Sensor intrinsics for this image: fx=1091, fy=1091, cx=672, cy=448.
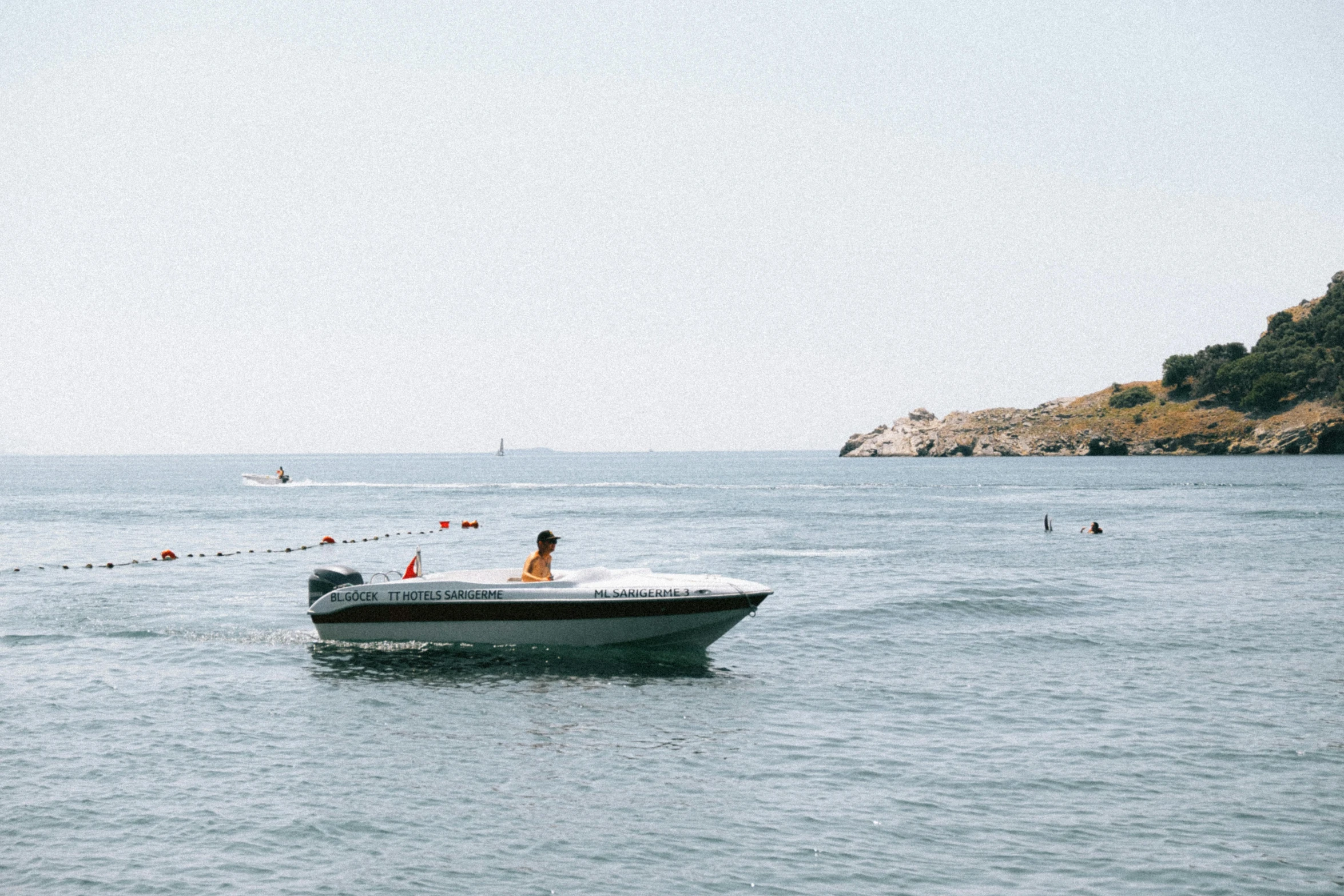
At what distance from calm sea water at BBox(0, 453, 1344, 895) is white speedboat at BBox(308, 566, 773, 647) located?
531mm

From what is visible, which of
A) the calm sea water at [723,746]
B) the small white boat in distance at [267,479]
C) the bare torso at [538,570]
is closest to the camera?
the calm sea water at [723,746]

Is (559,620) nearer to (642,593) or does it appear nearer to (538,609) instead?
(538,609)

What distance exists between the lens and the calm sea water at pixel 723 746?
12.9 m

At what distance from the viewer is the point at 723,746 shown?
59.3 feet

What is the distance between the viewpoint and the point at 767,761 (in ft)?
56.0

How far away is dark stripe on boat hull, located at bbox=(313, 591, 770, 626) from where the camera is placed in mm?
24969

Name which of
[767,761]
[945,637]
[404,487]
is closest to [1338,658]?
[945,637]

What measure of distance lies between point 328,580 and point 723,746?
526 inches

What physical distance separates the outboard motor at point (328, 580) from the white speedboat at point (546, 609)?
62 cm

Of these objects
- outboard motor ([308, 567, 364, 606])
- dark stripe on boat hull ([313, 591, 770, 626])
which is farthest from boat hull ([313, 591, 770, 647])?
outboard motor ([308, 567, 364, 606])

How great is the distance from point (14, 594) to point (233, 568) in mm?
9523

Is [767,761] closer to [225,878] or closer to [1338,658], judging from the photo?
[225,878]

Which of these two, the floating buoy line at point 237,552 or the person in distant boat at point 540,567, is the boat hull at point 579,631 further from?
the floating buoy line at point 237,552

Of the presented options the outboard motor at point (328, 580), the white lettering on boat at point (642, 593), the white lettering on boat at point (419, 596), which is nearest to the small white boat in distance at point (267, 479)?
the outboard motor at point (328, 580)
